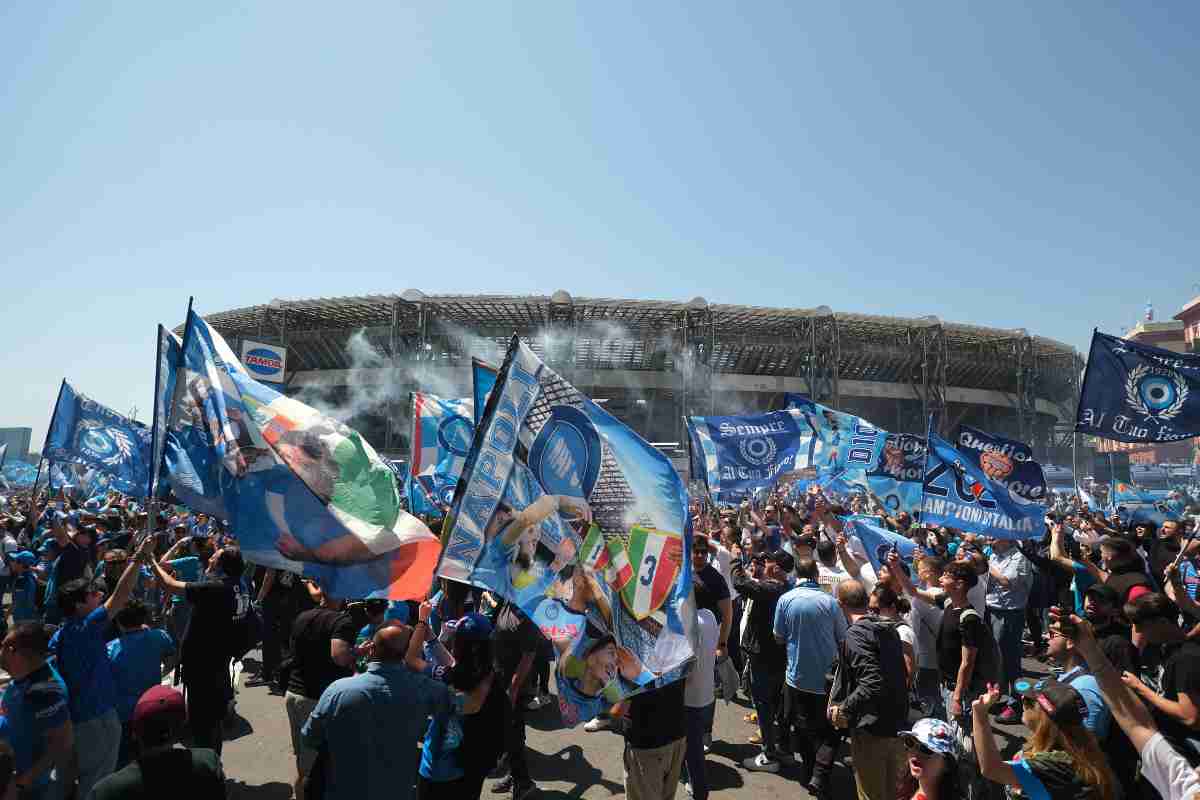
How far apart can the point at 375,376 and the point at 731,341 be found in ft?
74.3

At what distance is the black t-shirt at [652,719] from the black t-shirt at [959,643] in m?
2.35

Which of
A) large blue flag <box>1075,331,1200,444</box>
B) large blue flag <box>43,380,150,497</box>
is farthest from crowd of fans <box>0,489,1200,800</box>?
large blue flag <box>43,380,150,497</box>

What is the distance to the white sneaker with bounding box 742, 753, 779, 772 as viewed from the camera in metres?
5.70

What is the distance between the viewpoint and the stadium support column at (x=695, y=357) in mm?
41031

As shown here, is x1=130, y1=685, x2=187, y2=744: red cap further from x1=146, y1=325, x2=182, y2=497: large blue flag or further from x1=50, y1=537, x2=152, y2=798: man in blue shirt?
x1=146, y1=325, x2=182, y2=497: large blue flag

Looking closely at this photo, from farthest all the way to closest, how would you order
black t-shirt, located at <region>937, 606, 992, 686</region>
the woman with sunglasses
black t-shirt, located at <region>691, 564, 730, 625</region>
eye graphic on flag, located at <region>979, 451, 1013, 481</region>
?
eye graphic on flag, located at <region>979, 451, 1013, 481</region>, black t-shirt, located at <region>691, 564, 730, 625</region>, black t-shirt, located at <region>937, 606, 992, 686</region>, the woman with sunglasses

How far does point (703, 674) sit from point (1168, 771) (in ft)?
8.88

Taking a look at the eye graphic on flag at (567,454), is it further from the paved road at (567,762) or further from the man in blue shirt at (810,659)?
the paved road at (567,762)

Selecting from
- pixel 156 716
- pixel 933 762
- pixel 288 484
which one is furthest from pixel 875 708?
pixel 288 484

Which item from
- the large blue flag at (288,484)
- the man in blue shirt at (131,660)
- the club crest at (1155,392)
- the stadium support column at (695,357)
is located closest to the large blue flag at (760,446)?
the club crest at (1155,392)

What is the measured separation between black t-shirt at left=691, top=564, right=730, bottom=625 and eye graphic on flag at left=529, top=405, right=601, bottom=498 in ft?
7.66


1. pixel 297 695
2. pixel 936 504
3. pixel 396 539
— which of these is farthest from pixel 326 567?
pixel 936 504

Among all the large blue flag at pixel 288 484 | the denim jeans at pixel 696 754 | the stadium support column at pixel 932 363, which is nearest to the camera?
the large blue flag at pixel 288 484

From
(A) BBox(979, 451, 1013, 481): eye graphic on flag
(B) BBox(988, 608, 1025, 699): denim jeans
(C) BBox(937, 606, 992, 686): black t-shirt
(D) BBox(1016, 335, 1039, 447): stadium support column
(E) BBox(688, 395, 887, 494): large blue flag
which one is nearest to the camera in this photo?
(C) BBox(937, 606, 992, 686): black t-shirt
